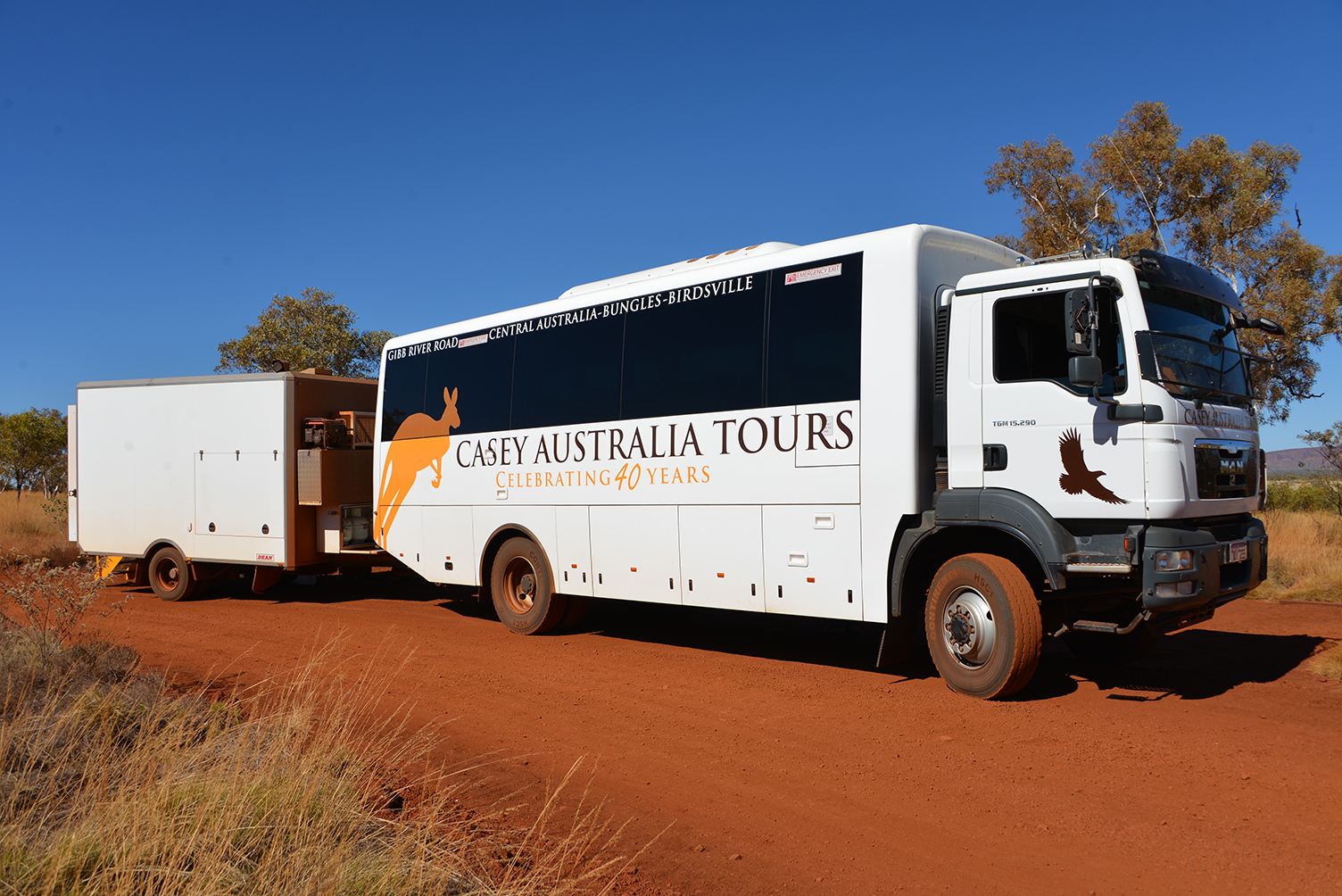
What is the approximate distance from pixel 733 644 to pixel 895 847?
18.7ft

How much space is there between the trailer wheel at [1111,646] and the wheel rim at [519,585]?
230 inches

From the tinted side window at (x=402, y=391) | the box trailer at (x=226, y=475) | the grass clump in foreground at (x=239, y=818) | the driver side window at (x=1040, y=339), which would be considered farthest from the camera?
the box trailer at (x=226, y=475)

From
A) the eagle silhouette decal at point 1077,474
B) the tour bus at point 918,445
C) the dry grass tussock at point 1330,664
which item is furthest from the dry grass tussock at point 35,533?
the dry grass tussock at point 1330,664

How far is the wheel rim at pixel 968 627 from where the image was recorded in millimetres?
7070

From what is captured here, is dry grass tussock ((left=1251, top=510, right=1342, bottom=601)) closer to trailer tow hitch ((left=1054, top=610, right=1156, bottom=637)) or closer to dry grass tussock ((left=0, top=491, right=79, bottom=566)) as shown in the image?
trailer tow hitch ((left=1054, top=610, right=1156, bottom=637))

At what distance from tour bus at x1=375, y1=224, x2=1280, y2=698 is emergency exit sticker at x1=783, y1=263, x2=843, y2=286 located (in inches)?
1.0

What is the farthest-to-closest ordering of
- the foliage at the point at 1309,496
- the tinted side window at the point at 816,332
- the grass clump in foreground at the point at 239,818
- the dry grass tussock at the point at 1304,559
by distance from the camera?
the foliage at the point at 1309,496 → the dry grass tussock at the point at 1304,559 → the tinted side window at the point at 816,332 → the grass clump in foreground at the point at 239,818

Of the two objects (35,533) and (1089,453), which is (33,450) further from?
(1089,453)

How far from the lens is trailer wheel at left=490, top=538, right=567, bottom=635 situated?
1055cm

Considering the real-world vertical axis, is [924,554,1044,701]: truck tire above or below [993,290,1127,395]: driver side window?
below

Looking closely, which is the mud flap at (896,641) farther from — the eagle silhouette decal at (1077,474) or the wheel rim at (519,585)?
the wheel rim at (519,585)

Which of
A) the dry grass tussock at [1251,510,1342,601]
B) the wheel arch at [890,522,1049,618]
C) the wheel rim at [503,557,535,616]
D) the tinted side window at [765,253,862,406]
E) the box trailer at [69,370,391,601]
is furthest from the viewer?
the box trailer at [69,370,391,601]

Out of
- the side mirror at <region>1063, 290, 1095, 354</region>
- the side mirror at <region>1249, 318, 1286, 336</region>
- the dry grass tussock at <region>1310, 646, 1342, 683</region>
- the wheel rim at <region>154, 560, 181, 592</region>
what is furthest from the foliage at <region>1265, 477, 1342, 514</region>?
the wheel rim at <region>154, 560, 181, 592</region>

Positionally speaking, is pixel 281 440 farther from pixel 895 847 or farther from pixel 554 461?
pixel 895 847
